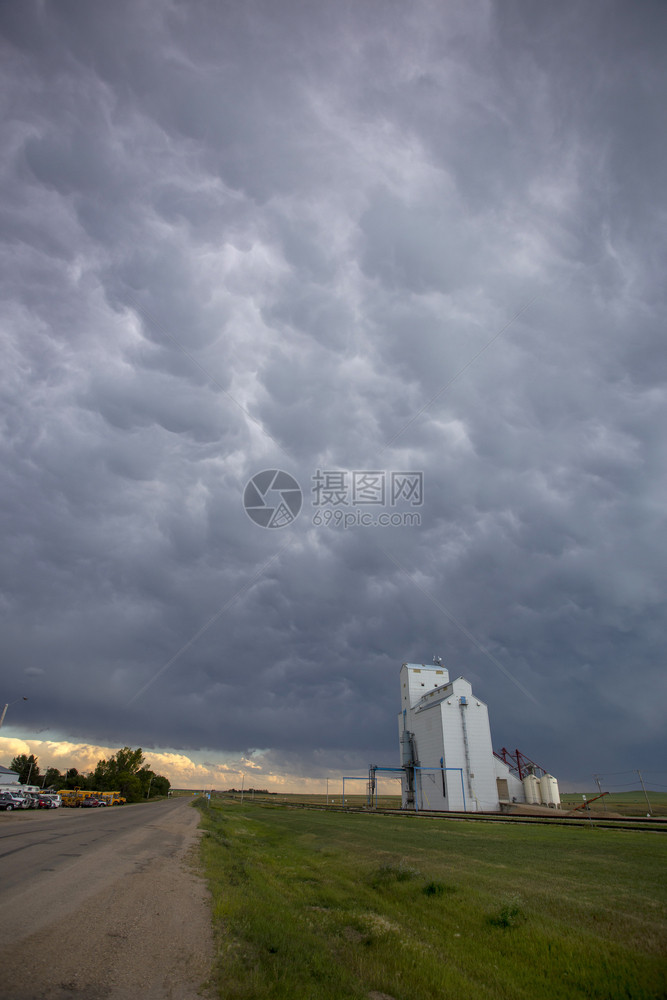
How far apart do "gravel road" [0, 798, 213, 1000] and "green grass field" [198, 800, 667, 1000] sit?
73 centimetres

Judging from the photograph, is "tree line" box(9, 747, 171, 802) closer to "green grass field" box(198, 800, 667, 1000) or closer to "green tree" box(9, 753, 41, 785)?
"green tree" box(9, 753, 41, 785)

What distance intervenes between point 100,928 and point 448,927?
25.1ft

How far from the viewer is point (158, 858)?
67.3 feet

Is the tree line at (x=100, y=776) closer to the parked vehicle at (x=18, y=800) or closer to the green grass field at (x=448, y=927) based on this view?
the parked vehicle at (x=18, y=800)

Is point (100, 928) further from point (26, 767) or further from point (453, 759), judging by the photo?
point (26, 767)

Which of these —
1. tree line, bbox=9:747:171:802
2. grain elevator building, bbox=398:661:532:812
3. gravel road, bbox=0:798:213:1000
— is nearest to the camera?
gravel road, bbox=0:798:213:1000

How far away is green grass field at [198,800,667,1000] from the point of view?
812 centimetres

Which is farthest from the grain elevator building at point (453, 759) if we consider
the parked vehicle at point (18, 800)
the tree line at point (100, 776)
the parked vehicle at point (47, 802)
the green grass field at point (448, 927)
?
the tree line at point (100, 776)

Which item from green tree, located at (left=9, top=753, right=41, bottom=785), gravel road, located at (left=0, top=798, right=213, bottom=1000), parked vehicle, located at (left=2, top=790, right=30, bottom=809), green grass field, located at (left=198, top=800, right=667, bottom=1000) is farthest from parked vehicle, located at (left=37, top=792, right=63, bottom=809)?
green tree, located at (left=9, top=753, right=41, bottom=785)

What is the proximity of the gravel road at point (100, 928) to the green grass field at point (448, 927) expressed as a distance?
0.73 meters

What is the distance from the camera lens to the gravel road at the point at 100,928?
7148 mm

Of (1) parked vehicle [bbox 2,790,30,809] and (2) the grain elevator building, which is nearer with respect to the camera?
(1) parked vehicle [bbox 2,790,30,809]

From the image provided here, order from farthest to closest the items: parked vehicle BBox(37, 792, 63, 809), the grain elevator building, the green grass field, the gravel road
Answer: the grain elevator building < parked vehicle BBox(37, 792, 63, 809) < the green grass field < the gravel road

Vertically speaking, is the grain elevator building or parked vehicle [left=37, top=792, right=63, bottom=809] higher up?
the grain elevator building
